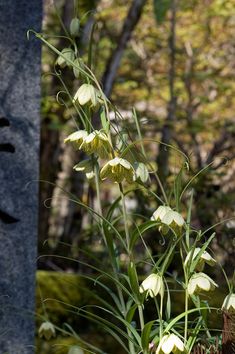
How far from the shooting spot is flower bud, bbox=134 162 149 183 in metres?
1.84

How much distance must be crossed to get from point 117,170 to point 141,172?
11 centimetres

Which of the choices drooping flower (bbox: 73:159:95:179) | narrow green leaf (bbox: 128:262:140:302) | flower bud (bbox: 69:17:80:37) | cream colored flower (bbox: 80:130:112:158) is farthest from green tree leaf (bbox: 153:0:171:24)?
narrow green leaf (bbox: 128:262:140:302)

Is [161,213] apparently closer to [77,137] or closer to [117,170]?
[117,170]

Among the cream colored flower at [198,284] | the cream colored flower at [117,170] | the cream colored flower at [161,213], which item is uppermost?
the cream colored flower at [117,170]

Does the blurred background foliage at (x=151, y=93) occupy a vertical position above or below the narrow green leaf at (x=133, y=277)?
below

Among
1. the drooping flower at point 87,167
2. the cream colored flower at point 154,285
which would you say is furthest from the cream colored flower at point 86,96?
the cream colored flower at point 154,285

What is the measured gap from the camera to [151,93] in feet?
27.8

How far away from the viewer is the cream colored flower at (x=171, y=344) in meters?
1.59

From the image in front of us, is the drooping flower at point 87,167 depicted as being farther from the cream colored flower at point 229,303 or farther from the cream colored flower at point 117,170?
the cream colored flower at point 229,303

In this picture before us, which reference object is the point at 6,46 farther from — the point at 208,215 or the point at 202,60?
the point at 202,60

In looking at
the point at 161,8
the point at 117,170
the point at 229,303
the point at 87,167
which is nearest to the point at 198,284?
the point at 229,303

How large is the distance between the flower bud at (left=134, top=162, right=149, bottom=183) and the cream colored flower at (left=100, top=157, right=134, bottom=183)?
7 cm

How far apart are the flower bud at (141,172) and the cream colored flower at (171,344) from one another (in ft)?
1.32

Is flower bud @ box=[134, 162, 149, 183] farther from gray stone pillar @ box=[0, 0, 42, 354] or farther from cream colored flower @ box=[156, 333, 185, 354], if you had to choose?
gray stone pillar @ box=[0, 0, 42, 354]
